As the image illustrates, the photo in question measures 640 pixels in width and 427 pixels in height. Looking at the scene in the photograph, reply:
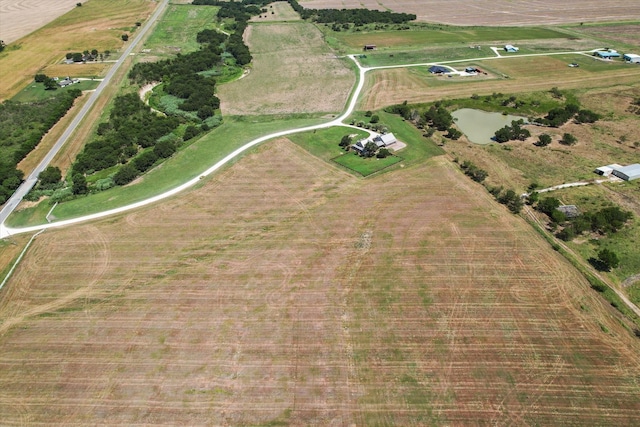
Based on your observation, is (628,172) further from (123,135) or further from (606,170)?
(123,135)

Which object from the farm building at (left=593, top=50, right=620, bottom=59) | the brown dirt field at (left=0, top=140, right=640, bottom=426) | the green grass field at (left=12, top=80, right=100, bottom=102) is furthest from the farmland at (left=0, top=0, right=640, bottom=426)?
the farm building at (left=593, top=50, right=620, bottom=59)

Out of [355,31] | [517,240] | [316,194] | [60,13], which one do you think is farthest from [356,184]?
[60,13]

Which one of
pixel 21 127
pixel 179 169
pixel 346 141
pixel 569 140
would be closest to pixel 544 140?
pixel 569 140

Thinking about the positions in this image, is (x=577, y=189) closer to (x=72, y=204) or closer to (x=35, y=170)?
(x=72, y=204)

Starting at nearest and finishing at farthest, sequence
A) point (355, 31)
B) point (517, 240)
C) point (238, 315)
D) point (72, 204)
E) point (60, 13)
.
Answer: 1. point (238, 315)
2. point (517, 240)
3. point (72, 204)
4. point (355, 31)
5. point (60, 13)

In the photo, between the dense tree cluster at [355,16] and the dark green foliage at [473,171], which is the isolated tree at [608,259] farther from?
the dense tree cluster at [355,16]

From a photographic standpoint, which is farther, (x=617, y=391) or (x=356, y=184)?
(x=356, y=184)

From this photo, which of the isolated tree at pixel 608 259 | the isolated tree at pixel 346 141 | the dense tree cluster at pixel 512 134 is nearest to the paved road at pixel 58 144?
the isolated tree at pixel 346 141
